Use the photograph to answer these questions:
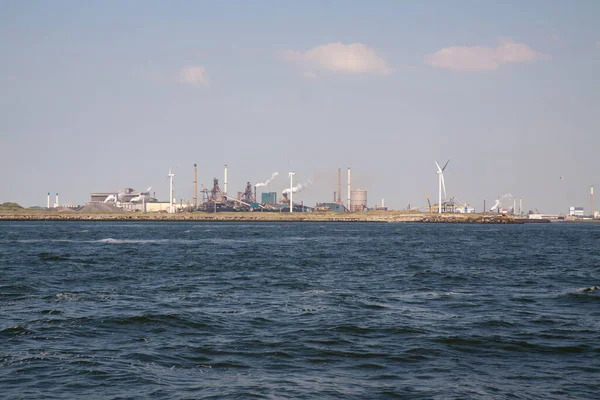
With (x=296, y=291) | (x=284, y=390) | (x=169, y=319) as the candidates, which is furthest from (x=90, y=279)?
(x=284, y=390)

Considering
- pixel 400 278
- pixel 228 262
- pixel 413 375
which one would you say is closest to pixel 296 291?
pixel 400 278

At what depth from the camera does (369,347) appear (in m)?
21.5

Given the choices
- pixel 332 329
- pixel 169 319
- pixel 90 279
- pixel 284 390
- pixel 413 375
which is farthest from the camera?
pixel 90 279

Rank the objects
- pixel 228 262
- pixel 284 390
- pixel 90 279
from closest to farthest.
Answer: pixel 284 390 < pixel 90 279 < pixel 228 262

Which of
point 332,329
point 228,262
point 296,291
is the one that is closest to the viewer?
point 332,329

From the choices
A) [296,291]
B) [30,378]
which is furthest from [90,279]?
[30,378]

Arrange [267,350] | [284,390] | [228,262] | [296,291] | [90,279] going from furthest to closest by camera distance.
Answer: [228,262] < [90,279] < [296,291] < [267,350] < [284,390]

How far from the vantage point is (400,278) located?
4372 centimetres

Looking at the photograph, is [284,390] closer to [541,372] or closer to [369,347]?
[369,347]

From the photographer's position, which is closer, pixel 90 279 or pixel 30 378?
pixel 30 378

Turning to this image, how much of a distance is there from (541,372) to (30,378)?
1405cm

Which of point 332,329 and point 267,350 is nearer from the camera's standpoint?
point 267,350

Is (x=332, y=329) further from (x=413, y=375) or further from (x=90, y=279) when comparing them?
(x=90, y=279)

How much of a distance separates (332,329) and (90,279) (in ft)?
76.4
